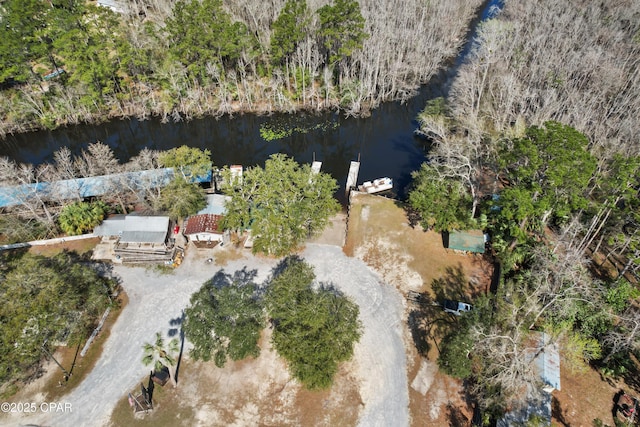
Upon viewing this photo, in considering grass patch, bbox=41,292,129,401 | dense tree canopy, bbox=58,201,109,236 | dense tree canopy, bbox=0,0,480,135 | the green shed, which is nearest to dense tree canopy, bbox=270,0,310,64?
dense tree canopy, bbox=0,0,480,135

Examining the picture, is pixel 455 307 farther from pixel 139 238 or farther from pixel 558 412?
pixel 139 238

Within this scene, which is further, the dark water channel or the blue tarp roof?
the dark water channel

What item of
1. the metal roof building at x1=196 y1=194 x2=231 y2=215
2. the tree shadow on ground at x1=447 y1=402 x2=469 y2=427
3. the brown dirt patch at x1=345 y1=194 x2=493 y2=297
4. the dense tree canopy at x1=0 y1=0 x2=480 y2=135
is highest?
the dense tree canopy at x1=0 y1=0 x2=480 y2=135

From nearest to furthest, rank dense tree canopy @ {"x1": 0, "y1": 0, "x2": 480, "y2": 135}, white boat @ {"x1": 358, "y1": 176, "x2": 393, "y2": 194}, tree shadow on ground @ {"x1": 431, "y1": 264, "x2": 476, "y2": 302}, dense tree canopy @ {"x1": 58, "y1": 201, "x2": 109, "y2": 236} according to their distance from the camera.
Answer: tree shadow on ground @ {"x1": 431, "y1": 264, "x2": 476, "y2": 302}
dense tree canopy @ {"x1": 58, "y1": 201, "x2": 109, "y2": 236}
white boat @ {"x1": 358, "y1": 176, "x2": 393, "y2": 194}
dense tree canopy @ {"x1": 0, "y1": 0, "x2": 480, "y2": 135}

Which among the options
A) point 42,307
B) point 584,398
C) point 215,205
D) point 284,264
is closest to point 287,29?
point 215,205

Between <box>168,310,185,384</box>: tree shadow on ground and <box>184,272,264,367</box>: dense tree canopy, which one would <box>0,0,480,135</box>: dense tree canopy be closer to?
<box>168,310,185,384</box>: tree shadow on ground

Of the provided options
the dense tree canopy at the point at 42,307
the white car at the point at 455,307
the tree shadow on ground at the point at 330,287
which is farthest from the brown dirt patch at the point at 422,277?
the dense tree canopy at the point at 42,307

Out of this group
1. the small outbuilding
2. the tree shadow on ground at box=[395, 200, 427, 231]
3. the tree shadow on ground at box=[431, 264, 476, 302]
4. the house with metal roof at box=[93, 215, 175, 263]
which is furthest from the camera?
the tree shadow on ground at box=[395, 200, 427, 231]

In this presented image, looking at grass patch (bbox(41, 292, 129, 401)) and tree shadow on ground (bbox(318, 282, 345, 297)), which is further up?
tree shadow on ground (bbox(318, 282, 345, 297))
